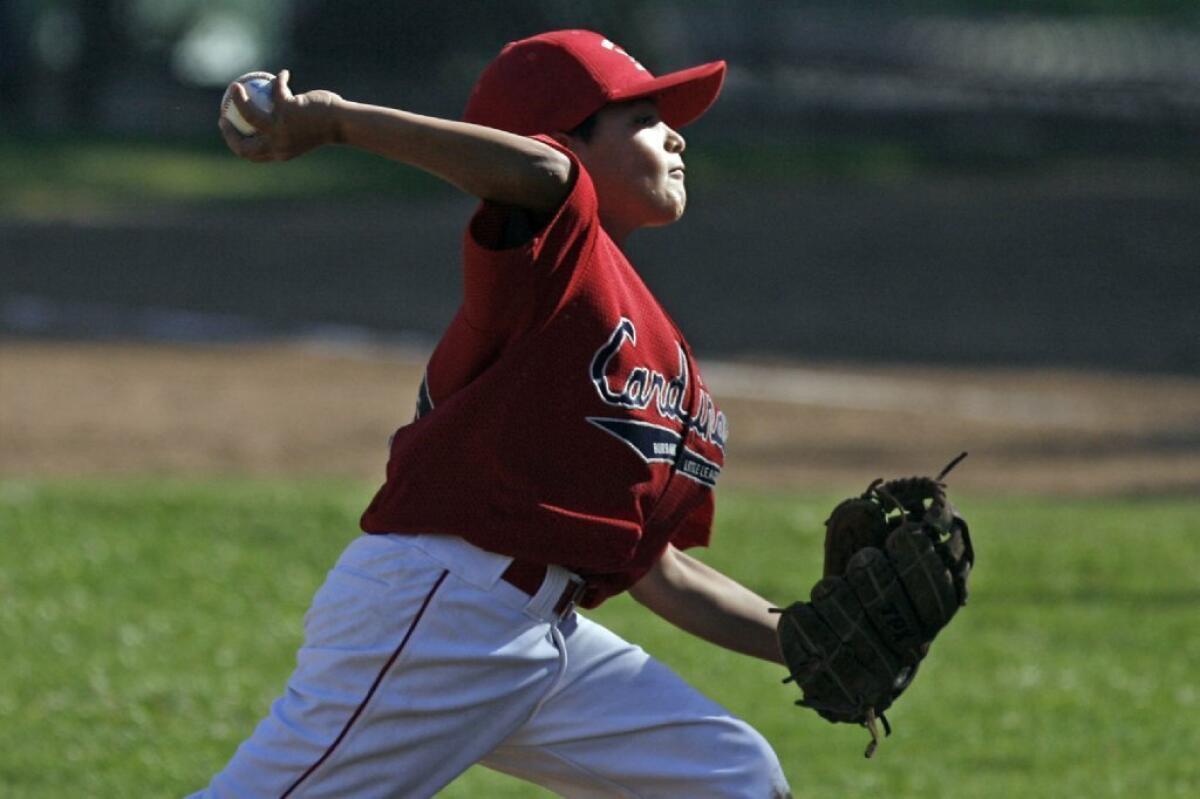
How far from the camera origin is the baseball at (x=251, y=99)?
2.63 metres

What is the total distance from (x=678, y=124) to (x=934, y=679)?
11.1ft

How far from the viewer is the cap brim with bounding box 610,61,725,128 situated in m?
3.16

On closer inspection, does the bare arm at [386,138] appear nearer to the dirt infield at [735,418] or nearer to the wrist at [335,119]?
the wrist at [335,119]

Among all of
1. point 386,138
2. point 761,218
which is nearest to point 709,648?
point 386,138

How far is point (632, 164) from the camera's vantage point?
318 centimetres

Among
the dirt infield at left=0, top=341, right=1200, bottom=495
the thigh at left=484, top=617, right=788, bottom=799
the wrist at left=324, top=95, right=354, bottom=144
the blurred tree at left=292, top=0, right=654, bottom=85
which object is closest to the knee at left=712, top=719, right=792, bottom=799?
the thigh at left=484, top=617, right=788, bottom=799

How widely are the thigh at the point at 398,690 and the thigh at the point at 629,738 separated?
0.32 feet

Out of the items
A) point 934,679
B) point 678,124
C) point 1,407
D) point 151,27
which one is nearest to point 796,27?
point 151,27

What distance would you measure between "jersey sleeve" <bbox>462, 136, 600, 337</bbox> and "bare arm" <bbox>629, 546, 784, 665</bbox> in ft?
1.92

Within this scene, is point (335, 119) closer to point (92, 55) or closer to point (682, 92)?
point (682, 92)

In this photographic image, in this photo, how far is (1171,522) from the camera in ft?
29.3

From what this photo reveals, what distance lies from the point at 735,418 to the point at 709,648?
5655mm

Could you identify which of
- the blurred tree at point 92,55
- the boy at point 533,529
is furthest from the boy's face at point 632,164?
the blurred tree at point 92,55

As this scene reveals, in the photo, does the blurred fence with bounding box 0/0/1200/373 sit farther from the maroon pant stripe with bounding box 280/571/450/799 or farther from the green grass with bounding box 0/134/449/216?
the maroon pant stripe with bounding box 280/571/450/799
